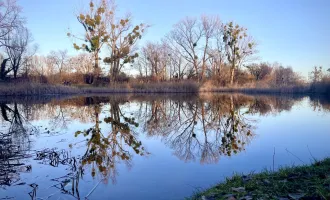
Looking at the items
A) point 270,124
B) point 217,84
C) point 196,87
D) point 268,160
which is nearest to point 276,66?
point 217,84

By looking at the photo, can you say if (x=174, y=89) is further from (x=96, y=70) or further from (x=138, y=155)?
(x=138, y=155)

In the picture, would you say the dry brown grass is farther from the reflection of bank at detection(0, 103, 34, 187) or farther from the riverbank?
the reflection of bank at detection(0, 103, 34, 187)

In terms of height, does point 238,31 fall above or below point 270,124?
above

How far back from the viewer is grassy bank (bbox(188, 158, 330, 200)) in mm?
2508

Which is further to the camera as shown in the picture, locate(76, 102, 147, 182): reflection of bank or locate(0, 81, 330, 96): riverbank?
locate(0, 81, 330, 96): riverbank

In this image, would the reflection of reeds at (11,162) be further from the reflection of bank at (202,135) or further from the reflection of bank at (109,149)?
the reflection of bank at (202,135)

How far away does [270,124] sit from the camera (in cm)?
874

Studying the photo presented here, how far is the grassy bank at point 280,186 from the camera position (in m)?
2.51

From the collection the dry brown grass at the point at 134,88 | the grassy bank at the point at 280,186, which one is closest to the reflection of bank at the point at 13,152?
the grassy bank at the point at 280,186

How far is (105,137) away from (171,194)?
3.30 m

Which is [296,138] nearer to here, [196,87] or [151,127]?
[151,127]

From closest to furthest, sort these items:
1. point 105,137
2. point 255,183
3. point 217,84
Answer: point 255,183, point 105,137, point 217,84

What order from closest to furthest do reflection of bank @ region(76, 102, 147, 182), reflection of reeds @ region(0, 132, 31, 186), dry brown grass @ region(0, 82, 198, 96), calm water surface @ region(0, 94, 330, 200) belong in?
calm water surface @ region(0, 94, 330, 200)
reflection of reeds @ region(0, 132, 31, 186)
reflection of bank @ region(76, 102, 147, 182)
dry brown grass @ region(0, 82, 198, 96)

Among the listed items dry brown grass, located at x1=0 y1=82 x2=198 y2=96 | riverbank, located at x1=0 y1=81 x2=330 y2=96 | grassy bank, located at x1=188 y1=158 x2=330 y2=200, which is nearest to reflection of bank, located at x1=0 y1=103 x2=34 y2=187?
grassy bank, located at x1=188 y1=158 x2=330 y2=200
